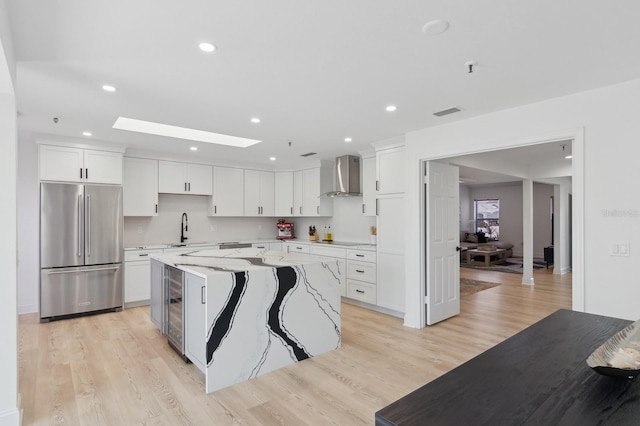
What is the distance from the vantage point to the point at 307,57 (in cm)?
228

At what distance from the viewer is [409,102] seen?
3.17 m

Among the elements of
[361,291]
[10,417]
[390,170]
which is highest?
[390,170]

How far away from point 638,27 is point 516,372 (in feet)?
6.83

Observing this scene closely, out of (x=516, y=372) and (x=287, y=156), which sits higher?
(x=287, y=156)

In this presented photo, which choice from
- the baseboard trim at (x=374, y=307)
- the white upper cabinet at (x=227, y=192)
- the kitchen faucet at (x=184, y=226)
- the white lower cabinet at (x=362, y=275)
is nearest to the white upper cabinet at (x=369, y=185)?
the white lower cabinet at (x=362, y=275)

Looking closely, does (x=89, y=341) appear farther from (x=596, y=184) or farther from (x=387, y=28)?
(x=596, y=184)

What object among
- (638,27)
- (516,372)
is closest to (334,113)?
(638,27)

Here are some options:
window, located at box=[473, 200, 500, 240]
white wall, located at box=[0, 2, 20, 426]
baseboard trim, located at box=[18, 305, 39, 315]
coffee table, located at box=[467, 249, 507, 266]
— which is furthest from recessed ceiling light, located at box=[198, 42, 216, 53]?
window, located at box=[473, 200, 500, 240]

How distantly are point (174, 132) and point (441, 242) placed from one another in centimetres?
384

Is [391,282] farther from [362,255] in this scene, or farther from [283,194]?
[283,194]

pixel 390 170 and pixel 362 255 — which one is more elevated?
pixel 390 170

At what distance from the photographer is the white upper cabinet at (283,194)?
6816 millimetres

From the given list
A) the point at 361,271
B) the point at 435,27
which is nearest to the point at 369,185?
the point at 361,271

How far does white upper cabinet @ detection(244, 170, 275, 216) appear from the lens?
21.6 ft
